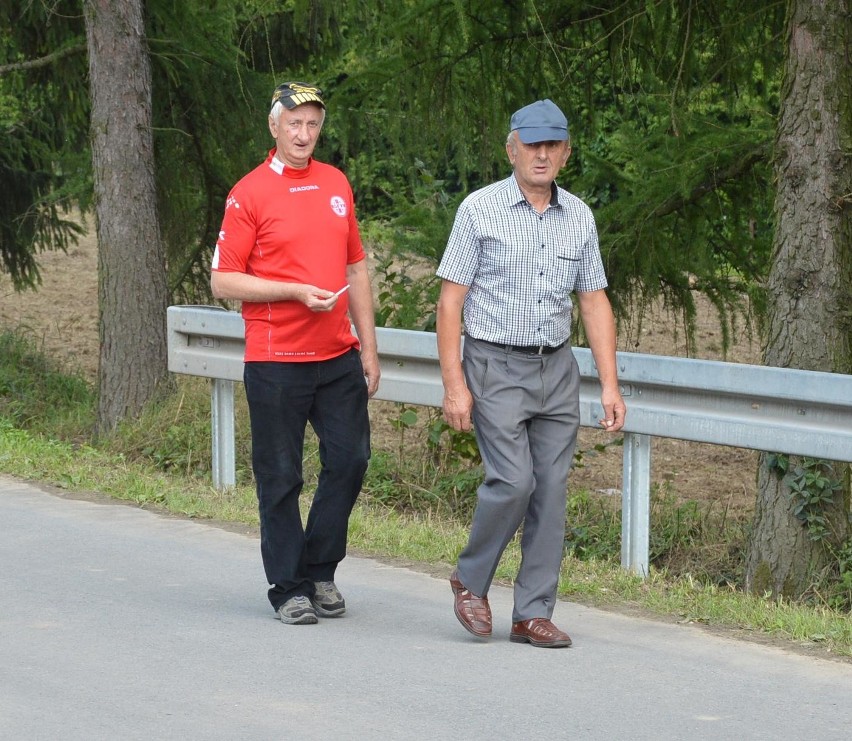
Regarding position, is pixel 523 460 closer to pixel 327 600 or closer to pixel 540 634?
pixel 540 634

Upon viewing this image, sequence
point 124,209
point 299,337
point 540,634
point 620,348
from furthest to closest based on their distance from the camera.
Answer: point 620,348, point 124,209, point 299,337, point 540,634

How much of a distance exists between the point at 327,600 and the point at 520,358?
53.1 inches

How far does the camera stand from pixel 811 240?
7020 mm

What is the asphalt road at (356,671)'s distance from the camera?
455 centimetres

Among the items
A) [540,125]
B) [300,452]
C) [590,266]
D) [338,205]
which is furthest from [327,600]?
[540,125]

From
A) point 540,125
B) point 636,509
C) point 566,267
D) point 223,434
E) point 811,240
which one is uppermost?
point 540,125

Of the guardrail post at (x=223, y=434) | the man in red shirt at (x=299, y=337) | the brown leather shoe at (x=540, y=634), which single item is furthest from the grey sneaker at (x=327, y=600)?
the guardrail post at (x=223, y=434)

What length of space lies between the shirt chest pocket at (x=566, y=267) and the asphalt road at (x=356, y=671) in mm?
1376

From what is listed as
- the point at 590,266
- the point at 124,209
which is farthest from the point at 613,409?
the point at 124,209

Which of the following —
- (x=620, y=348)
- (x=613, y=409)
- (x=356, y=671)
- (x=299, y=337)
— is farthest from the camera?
(x=620, y=348)

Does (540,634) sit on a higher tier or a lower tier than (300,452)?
lower

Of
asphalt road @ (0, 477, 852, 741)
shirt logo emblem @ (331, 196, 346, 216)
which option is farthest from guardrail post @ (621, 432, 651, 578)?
shirt logo emblem @ (331, 196, 346, 216)

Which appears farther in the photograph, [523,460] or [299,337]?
[299,337]

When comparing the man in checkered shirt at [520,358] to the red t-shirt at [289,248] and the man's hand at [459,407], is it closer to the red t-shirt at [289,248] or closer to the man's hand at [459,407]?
Answer: the man's hand at [459,407]
